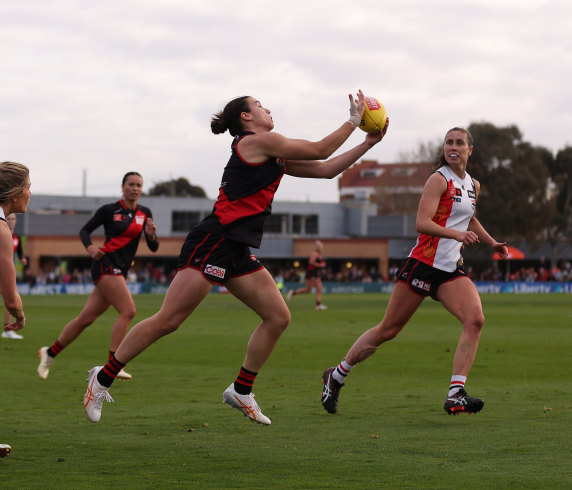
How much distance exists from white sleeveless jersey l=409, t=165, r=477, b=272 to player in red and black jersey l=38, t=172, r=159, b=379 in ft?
13.1

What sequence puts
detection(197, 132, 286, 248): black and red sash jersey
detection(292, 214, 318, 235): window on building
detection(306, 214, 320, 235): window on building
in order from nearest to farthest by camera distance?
detection(197, 132, 286, 248): black and red sash jersey
detection(306, 214, 320, 235): window on building
detection(292, 214, 318, 235): window on building

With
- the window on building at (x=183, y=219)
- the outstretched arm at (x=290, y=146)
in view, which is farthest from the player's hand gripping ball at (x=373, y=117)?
the window on building at (x=183, y=219)

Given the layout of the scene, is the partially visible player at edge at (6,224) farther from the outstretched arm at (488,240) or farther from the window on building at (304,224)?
the window on building at (304,224)

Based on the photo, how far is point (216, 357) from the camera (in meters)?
17.0

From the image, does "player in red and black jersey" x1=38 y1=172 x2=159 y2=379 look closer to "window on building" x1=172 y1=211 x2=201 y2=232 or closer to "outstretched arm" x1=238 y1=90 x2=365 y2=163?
"outstretched arm" x1=238 y1=90 x2=365 y2=163

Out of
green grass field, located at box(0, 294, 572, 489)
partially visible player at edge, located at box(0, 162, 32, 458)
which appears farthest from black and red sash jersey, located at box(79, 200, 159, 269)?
partially visible player at edge, located at box(0, 162, 32, 458)

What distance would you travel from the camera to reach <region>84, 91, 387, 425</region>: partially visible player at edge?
7762 mm

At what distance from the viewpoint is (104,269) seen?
41.9 feet

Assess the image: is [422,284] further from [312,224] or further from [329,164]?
[312,224]

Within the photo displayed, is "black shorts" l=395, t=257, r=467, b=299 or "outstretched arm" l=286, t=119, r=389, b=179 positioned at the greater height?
"outstretched arm" l=286, t=119, r=389, b=179

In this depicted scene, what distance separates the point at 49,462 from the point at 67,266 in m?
73.4

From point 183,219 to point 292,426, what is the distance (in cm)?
8242

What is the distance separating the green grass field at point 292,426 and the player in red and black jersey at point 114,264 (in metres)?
0.59

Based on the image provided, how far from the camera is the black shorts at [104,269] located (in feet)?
41.8
